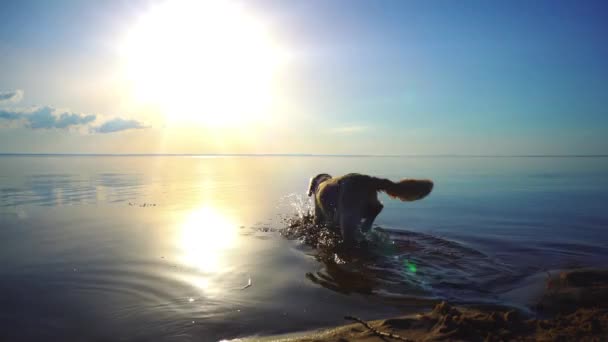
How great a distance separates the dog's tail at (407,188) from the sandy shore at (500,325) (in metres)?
3.71

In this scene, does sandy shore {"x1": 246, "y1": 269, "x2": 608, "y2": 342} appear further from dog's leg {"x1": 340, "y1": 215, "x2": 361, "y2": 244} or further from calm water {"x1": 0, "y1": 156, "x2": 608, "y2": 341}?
dog's leg {"x1": 340, "y1": 215, "x2": 361, "y2": 244}

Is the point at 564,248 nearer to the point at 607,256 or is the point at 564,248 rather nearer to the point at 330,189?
the point at 607,256

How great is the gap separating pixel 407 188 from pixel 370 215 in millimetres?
1311

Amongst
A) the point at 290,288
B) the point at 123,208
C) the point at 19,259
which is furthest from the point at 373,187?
the point at 123,208

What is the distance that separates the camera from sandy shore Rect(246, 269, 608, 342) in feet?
12.4

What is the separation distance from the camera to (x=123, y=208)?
14594mm

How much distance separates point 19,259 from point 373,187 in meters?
8.82

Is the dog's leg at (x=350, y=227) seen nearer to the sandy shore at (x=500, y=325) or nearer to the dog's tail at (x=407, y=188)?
the dog's tail at (x=407, y=188)

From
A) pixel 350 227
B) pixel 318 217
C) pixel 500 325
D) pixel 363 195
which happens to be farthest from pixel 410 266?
pixel 318 217

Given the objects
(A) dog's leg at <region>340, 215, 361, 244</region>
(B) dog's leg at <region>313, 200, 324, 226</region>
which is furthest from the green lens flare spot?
(B) dog's leg at <region>313, 200, 324, 226</region>

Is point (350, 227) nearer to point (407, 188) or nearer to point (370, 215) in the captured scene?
point (370, 215)

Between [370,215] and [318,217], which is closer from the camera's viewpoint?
[370,215]

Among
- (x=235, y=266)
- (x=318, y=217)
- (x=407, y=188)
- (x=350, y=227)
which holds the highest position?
(x=407, y=188)

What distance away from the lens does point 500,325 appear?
13.5 ft
